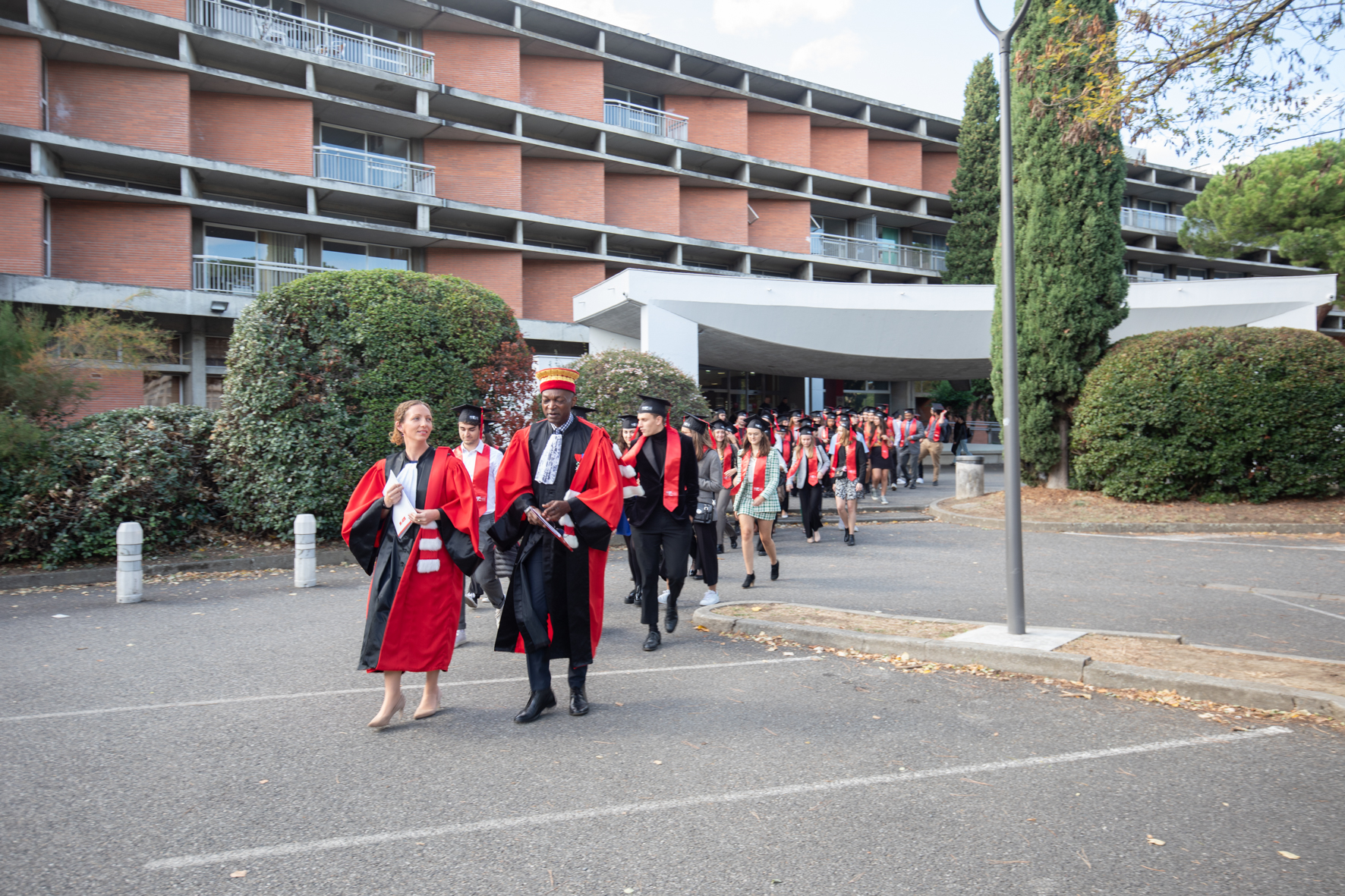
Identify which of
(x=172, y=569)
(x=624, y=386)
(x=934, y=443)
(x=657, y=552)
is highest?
(x=624, y=386)

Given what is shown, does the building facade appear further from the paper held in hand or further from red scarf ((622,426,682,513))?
the paper held in hand

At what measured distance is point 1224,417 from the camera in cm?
1463

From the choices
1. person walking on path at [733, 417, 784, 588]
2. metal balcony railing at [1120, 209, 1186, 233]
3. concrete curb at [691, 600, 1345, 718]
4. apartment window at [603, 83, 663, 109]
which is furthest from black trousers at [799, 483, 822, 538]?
metal balcony railing at [1120, 209, 1186, 233]

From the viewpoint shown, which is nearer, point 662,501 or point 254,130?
point 662,501

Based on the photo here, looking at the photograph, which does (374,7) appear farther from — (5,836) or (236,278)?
(5,836)

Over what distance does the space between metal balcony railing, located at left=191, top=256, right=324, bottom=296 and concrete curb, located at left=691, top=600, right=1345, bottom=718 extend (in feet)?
78.1

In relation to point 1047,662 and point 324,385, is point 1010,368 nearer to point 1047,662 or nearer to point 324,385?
point 1047,662

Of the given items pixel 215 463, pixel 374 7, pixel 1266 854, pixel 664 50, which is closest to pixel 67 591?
pixel 215 463

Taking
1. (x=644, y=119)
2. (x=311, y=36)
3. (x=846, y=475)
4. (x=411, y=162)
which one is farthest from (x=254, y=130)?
(x=846, y=475)

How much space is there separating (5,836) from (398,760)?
1639 mm

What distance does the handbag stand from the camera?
8.80 metres

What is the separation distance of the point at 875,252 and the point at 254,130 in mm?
29141

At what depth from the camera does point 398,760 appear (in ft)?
14.4

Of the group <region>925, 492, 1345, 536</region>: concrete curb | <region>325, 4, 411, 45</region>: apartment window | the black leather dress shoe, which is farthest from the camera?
<region>325, 4, 411, 45</region>: apartment window
